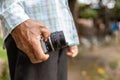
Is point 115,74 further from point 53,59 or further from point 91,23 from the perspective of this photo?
point 91,23

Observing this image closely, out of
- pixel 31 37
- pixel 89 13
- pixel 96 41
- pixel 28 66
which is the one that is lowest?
pixel 96 41

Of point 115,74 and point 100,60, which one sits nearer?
point 115,74

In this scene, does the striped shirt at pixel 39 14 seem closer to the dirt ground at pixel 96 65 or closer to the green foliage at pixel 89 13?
the dirt ground at pixel 96 65

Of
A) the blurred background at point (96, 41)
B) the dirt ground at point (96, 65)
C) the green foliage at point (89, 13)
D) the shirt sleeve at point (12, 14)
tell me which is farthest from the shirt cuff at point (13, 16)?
the green foliage at point (89, 13)

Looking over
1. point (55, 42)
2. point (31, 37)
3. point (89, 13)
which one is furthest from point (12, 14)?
point (89, 13)

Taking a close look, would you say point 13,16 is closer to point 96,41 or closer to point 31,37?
point 31,37

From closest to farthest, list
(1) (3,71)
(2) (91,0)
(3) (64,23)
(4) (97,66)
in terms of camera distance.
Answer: (3) (64,23) → (1) (3,71) → (4) (97,66) → (2) (91,0)

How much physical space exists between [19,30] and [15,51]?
19 centimetres

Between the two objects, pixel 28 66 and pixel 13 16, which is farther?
pixel 28 66

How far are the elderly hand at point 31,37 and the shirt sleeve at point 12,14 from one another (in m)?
0.02

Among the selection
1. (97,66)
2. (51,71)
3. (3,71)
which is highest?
(51,71)

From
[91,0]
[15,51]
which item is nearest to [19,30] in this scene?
[15,51]

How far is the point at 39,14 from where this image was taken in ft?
4.51

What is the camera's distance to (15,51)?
1.43 m
